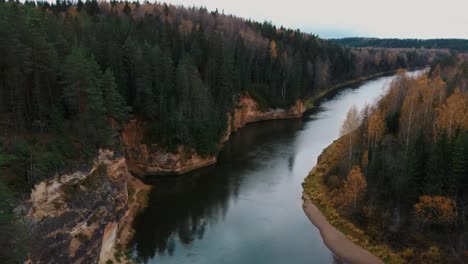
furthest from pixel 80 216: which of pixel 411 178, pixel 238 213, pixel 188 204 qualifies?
pixel 411 178

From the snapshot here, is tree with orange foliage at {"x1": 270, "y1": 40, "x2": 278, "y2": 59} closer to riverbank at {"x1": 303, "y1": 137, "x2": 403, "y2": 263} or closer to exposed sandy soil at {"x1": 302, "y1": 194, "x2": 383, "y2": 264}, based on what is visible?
riverbank at {"x1": 303, "y1": 137, "x2": 403, "y2": 263}

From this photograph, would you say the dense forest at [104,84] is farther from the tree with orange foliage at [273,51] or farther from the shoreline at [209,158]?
the shoreline at [209,158]

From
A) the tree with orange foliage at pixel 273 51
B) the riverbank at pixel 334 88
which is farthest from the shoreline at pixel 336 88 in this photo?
the tree with orange foliage at pixel 273 51

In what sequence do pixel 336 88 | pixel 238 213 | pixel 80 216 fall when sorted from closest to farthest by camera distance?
pixel 80 216, pixel 238 213, pixel 336 88

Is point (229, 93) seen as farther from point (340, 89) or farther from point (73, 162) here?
point (340, 89)

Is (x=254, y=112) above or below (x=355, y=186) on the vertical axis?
above

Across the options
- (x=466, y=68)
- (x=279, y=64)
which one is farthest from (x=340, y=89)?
(x=466, y=68)

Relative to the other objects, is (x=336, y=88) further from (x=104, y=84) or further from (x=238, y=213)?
(x=104, y=84)

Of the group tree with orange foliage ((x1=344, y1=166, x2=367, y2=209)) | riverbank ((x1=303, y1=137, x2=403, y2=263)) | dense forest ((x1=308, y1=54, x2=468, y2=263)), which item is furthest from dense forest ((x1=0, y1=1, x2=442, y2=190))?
tree with orange foliage ((x1=344, y1=166, x2=367, y2=209))
